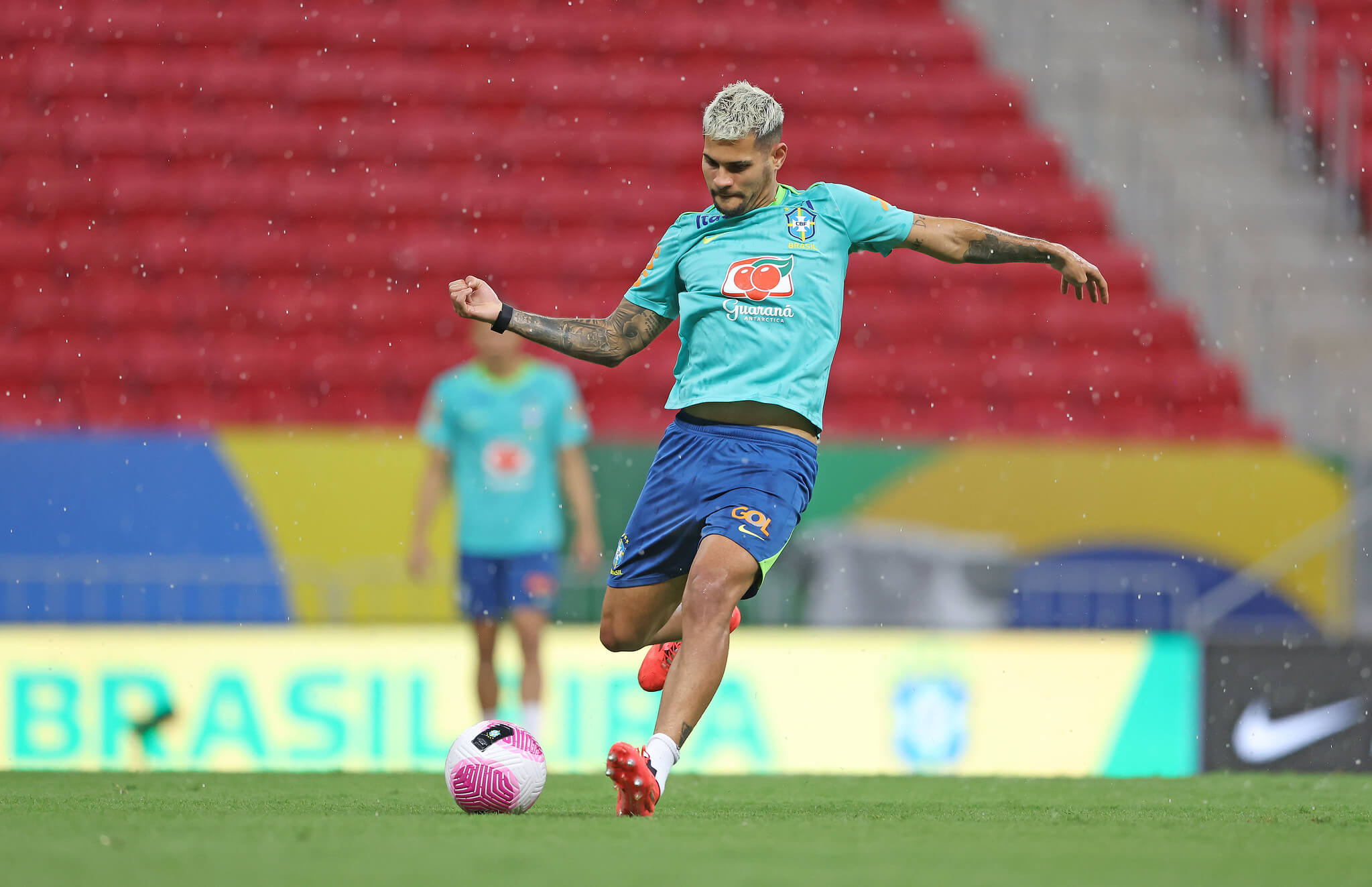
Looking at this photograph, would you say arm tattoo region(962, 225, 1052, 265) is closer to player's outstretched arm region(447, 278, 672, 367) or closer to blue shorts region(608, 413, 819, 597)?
blue shorts region(608, 413, 819, 597)

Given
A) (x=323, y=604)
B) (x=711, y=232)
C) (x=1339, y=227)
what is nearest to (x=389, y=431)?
(x=323, y=604)

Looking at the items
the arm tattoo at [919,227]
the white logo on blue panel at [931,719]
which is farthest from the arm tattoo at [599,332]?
the white logo on blue panel at [931,719]

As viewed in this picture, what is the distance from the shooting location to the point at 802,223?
5223mm

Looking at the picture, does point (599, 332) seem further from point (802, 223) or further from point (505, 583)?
point (505, 583)

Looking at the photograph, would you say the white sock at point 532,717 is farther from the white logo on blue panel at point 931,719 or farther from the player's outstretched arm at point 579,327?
the player's outstretched arm at point 579,327

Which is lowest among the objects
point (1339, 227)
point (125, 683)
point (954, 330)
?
point (125, 683)

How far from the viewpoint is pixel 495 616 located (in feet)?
24.6

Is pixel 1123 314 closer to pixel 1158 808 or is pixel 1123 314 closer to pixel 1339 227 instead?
pixel 1339 227

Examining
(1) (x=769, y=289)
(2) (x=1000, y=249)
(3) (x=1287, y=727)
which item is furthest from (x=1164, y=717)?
(1) (x=769, y=289)

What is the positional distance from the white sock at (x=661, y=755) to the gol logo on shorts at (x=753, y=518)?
61 centimetres

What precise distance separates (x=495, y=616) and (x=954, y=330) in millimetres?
5401

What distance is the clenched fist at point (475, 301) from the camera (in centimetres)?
489

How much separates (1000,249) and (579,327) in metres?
1.25

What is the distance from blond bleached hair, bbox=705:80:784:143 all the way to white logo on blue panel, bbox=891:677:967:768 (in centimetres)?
359
